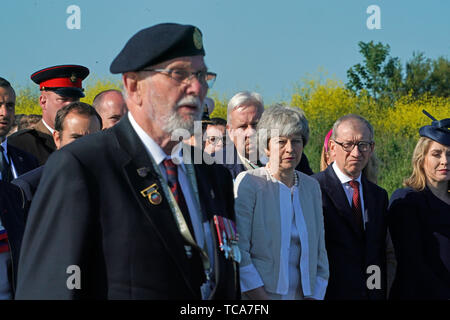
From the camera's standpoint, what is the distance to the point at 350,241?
4699 mm

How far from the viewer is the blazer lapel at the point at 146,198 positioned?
2.49m

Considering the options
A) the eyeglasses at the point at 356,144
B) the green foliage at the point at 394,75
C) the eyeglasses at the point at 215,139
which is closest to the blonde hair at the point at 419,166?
the eyeglasses at the point at 356,144

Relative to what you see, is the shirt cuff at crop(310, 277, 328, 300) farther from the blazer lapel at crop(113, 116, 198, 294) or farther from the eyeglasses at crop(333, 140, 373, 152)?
the blazer lapel at crop(113, 116, 198, 294)

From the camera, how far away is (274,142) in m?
4.32

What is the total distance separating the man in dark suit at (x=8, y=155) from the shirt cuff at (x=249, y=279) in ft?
5.86

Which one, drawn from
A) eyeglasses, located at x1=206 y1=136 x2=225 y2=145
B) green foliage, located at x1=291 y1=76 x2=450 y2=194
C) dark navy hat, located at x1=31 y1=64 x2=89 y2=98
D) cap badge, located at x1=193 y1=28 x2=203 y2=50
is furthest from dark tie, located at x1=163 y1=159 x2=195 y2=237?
green foliage, located at x1=291 y1=76 x2=450 y2=194

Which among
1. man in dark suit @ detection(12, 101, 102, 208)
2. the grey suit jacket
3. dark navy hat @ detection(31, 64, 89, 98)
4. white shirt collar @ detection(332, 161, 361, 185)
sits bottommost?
the grey suit jacket

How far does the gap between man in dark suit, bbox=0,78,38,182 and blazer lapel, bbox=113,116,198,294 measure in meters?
2.13

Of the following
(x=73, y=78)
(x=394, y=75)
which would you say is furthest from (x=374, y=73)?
(x=73, y=78)

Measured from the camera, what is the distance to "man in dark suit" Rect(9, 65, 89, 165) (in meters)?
5.70

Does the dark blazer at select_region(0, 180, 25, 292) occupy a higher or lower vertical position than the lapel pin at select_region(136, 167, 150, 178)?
lower

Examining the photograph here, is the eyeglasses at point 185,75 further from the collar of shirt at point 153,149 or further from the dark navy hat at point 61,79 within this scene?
the dark navy hat at point 61,79

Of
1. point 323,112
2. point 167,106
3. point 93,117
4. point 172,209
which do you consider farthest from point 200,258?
point 323,112

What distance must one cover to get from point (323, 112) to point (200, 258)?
19.2 meters
